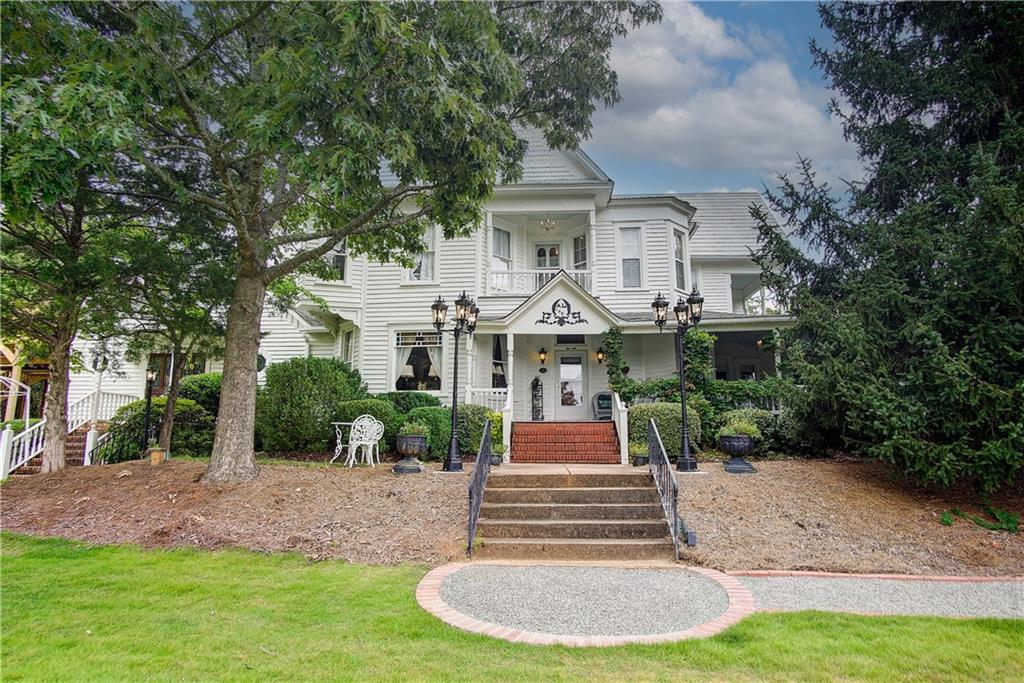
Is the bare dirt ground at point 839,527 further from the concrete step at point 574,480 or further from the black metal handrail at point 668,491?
the concrete step at point 574,480

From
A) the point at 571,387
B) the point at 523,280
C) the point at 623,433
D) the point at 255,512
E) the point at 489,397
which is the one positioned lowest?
the point at 255,512

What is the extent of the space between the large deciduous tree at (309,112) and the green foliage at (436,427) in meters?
4.09

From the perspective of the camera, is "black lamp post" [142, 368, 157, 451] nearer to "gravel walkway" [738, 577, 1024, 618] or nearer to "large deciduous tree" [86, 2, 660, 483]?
"large deciduous tree" [86, 2, 660, 483]

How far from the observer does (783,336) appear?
10352mm

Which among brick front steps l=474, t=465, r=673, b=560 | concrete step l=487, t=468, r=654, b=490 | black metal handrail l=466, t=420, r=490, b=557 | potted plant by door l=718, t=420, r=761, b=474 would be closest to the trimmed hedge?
potted plant by door l=718, t=420, r=761, b=474

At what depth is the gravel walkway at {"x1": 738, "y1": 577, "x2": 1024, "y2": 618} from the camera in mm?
4907

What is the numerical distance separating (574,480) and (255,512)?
4.81 m

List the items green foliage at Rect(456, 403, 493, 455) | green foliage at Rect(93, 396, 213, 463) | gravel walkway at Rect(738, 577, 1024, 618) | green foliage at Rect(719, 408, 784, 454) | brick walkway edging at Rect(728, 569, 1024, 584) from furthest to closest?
green foliage at Rect(93, 396, 213, 463), green foliage at Rect(456, 403, 493, 455), green foliage at Rect(719, 408, 784, 454), brick walkway edging at Rect(728, 569, 1024, 584), gravel walkway at Rect(738, 577, 1024, 618)

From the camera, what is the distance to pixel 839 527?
731cm

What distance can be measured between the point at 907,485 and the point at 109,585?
1136 cm

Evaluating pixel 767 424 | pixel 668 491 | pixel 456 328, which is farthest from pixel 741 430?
pixel 456 328

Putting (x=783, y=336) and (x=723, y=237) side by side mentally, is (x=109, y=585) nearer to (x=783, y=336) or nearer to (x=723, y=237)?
(x=783, y=336)

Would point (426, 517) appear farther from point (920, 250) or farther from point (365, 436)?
point (920, 250)

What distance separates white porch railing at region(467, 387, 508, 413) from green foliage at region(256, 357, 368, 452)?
7.53 ft
